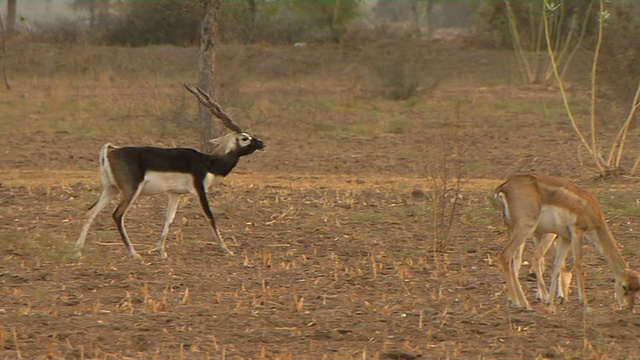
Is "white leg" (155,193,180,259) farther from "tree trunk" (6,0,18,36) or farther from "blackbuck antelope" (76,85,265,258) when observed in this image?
"tree trunk" (6,0,18,36)

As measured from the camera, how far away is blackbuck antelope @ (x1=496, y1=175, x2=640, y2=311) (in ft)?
27.8

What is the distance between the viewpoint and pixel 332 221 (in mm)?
12516

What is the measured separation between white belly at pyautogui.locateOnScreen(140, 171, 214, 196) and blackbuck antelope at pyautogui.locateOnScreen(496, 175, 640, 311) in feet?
11.9

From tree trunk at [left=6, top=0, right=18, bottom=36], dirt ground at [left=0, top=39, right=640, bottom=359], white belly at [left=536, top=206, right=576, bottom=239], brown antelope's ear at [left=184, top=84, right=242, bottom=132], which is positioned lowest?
dirt ground at [left=0, top=39, right=640, bottom=359]

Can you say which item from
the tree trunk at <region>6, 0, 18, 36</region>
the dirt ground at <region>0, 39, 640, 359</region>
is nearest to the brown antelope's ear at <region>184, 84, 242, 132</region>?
the dirt ground at <region>0, 39, 640, 359</region>

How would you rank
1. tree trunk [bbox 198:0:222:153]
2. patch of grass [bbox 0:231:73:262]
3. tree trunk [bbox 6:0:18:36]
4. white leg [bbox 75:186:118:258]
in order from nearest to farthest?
patch of grass [bbox 0:231:73:262], white leg [bbox 75:186:118:258], tree trunk [bbox 198:0:222:153], tree trunk [bbox 6:0:18:36]

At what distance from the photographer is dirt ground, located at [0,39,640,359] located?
24.3 ft

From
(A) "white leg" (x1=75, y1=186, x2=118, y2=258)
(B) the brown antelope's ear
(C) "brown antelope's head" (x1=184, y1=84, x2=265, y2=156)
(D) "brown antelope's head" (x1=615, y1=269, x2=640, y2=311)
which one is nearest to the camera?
(D) "brown antelope's head" (x1=615, y1=269, x2=640, y2=311)

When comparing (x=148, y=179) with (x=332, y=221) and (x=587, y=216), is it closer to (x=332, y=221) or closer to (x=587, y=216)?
(x=332, y=221)

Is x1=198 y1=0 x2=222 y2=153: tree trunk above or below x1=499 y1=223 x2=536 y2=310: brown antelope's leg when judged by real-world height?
above

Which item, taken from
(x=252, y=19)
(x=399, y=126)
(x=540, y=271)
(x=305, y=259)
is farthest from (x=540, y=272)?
(x=252, y=19)

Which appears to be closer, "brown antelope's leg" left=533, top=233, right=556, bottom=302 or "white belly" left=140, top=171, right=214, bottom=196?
"brown antelope's leg" left=533, top=233, right=556, bottom=302

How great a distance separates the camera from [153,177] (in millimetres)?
10984

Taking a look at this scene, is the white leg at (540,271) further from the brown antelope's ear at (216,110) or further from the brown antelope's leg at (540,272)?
the brown antelope's ear at (216,110)
